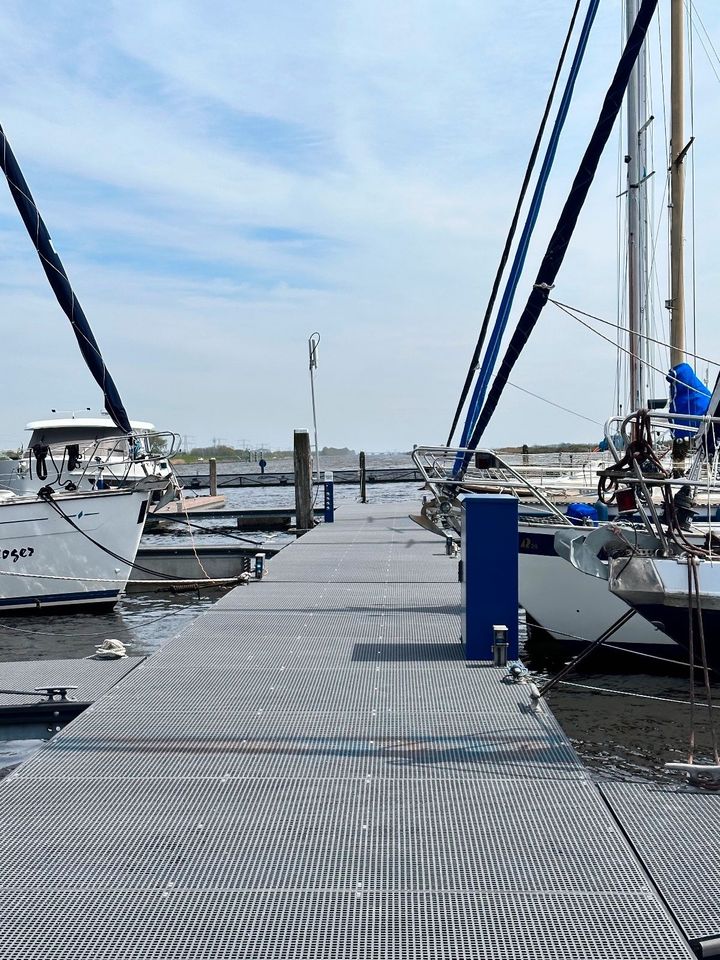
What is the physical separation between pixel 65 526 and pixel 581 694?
29.4ft

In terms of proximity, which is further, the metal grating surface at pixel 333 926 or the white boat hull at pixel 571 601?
the white boat hull at pixel 571 601

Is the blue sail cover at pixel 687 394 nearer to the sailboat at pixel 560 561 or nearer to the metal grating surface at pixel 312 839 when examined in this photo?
the sailboat at pixel 560 561

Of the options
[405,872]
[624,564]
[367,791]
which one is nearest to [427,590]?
[624,564]

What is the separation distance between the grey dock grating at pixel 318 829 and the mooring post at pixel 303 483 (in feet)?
52.2

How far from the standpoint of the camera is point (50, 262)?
15180mm

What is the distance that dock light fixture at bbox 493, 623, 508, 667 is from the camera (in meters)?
7.45

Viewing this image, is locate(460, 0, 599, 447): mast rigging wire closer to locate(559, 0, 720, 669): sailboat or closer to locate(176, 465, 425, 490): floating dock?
locate(559, 0, 720, 669): sailboat

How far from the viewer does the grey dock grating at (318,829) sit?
11.3 feet

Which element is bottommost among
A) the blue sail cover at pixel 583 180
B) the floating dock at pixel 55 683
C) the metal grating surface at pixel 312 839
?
the floating dock at pixel 55 683

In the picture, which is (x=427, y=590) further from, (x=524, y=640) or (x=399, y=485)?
(x=399, y=485)

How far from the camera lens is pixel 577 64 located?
13.9 m

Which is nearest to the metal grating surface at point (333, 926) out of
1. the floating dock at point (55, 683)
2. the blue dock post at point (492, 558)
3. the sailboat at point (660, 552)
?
the sailboat at point (660, 552)

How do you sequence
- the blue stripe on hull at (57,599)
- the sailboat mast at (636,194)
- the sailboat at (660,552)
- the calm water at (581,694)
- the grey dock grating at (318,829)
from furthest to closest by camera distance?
the sailboat mast at (636,194), the blue stripe on hull at (57,599), the calm water at (581,694), the sailboat at (660,552), the grey dock grating at (318,829)

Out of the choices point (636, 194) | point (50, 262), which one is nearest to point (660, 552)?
point (50, 262)
